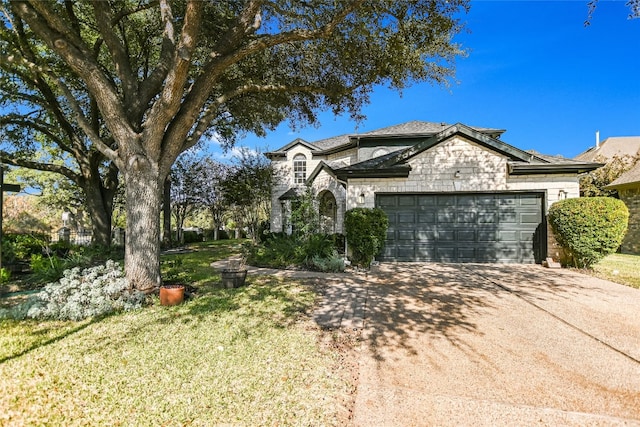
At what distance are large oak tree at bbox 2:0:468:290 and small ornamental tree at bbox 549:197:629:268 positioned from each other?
542 cm

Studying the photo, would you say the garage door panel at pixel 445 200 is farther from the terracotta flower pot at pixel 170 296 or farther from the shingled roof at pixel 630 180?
the shingled roof at pixel 630 180

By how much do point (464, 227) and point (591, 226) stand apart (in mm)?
3291

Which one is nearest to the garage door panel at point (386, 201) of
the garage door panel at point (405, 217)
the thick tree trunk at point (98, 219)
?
the garage door panel at point (405, 217)

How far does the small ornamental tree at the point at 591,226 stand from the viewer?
27.8ft

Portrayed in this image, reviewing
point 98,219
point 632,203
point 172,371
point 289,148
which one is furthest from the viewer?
point 289,148

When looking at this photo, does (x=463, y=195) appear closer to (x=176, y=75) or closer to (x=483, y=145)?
(x=483, y=145)

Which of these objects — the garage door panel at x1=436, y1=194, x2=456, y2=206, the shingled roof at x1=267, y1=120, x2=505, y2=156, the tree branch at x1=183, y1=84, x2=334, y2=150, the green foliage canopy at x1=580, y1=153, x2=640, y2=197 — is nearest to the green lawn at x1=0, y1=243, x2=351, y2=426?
the tree branch at x1=183, y1=84, x2=334, y2=150

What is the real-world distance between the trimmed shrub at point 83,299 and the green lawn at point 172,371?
0.22 metres

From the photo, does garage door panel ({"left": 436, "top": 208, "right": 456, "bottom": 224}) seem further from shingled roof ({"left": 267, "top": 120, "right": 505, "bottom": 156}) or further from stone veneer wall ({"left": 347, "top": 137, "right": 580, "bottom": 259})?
shingled roof ({"left": 267, "top": 120, "right": 505, "bottom": 156})

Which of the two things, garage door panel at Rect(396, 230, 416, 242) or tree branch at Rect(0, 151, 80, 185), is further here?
tree branch at Rect(0, 151, 80, 185)

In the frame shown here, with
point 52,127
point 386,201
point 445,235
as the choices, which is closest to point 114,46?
point 386,201

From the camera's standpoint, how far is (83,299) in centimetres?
506

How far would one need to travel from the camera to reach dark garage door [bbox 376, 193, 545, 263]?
10.2 meters

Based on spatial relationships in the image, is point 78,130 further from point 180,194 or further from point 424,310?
point 424,310
